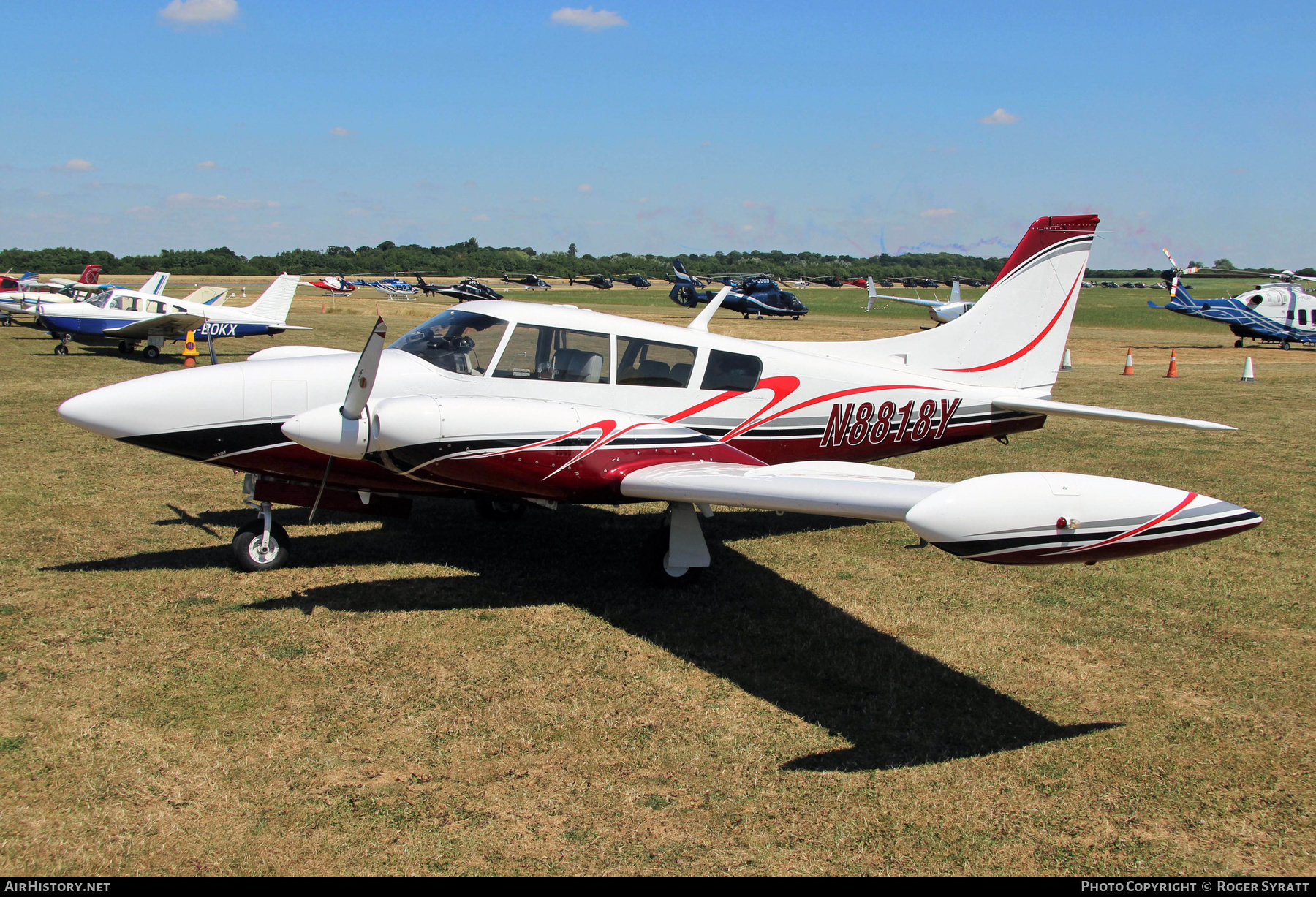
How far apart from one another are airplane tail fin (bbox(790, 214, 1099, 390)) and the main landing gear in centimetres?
286

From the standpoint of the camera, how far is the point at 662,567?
24.4ft

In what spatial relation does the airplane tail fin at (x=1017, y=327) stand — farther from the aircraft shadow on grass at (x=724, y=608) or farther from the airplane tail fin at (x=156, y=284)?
the airplane tail fin at (x=156, y=284)

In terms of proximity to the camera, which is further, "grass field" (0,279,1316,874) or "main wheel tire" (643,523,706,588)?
"main wheel tire" (643,523,706,588)

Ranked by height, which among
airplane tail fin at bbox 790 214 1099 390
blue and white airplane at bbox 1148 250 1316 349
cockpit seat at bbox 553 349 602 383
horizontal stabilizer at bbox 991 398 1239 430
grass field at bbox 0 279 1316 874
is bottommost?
grass field at bbox 0 279 1316 874

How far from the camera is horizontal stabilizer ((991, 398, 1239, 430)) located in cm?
721

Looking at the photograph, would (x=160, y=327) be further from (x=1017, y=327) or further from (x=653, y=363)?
(x=1017, y=327)

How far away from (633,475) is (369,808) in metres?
3.27

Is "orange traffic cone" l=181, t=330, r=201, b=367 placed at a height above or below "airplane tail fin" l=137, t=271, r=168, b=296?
below

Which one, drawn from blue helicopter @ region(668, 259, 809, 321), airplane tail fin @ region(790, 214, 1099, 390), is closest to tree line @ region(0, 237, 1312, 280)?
blue helicopter @ region(668, 259, 809, 321)

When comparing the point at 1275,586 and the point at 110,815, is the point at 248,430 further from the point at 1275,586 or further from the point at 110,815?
the point at 1275,586

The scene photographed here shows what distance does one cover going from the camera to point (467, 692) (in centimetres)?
552

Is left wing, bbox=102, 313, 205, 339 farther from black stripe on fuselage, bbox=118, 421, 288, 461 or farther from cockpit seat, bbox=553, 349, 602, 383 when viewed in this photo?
cockpit seat, bbox=553, 349, 602, 383

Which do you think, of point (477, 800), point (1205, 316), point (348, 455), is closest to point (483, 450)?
point (348, 455)

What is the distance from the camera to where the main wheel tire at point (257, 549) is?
7555 mm
